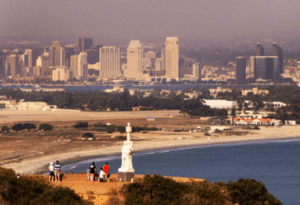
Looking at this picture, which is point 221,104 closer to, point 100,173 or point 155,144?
point 155,144

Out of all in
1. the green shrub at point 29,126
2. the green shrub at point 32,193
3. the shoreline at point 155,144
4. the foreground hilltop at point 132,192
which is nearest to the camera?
the green shrub at point 32,193

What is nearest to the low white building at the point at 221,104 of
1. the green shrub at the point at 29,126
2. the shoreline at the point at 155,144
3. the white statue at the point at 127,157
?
the shoreline at the point at 155,144

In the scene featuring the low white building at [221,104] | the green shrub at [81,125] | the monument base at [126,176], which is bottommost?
the green shrub at [81,125]

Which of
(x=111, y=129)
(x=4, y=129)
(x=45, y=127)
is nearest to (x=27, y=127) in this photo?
(x=45, y=127)

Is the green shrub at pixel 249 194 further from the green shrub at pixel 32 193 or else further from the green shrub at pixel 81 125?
the green shrub at pixel 81 125

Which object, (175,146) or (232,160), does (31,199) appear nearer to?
(232,160)

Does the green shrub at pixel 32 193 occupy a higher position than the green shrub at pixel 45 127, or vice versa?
the green shrub at pixel 32 193

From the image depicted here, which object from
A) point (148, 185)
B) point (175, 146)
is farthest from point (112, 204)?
point (175, 146)

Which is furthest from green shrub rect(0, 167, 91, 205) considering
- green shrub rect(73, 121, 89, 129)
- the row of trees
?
green shrub rect(73, 121, 89, 129)
